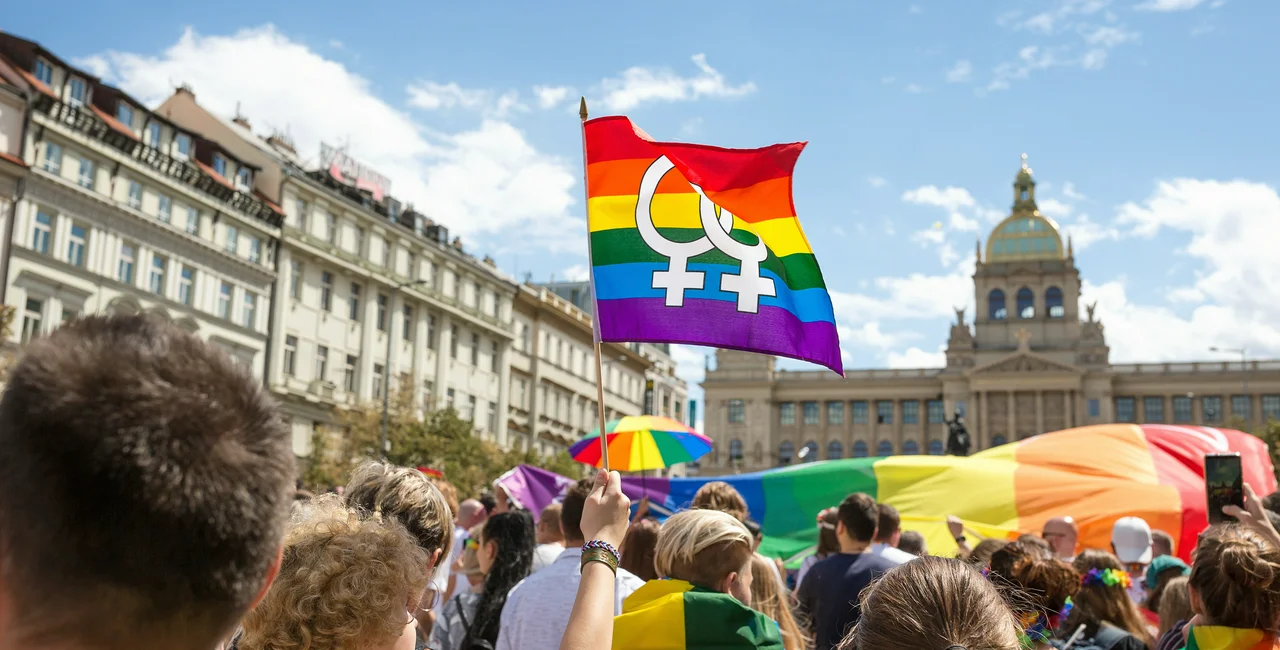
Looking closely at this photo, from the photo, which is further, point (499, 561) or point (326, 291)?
point (326, 291)

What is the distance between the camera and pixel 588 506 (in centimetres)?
307

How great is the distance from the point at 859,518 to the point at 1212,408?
96113 millimetres

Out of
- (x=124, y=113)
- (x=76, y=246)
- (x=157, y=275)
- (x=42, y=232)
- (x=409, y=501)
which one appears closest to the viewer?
(x=409, y=501)

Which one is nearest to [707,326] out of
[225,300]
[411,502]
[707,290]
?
[707,290]

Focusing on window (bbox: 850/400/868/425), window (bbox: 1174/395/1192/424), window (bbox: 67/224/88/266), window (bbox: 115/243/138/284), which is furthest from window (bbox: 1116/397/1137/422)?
window (bbox: 67/224/88/266)

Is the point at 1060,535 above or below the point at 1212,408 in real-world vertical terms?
below

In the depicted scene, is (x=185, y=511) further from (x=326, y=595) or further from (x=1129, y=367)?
(x=1129, y=367)

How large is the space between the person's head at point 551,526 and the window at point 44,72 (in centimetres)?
3431

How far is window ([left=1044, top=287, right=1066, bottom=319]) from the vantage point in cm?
10100

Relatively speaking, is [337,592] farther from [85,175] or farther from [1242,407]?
[1242,407]

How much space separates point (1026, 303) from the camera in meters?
102

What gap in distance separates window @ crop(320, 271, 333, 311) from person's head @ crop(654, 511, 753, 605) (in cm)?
4522

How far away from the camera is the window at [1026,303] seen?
3999 inches

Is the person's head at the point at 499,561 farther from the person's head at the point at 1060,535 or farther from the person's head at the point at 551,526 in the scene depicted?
the person's head at the point at 1060,535
